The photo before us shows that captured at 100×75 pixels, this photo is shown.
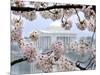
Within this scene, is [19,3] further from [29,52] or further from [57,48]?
[57,48]

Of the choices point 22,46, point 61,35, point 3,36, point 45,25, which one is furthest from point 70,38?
point 3,36

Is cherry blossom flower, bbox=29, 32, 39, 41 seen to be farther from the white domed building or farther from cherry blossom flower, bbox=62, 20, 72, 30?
cherry blossom flower, bbox=62, 20, 72, 30

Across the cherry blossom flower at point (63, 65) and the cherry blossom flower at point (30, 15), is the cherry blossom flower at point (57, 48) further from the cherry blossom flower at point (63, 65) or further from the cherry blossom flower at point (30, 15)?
the cherry blossom flower at point (30, 15)

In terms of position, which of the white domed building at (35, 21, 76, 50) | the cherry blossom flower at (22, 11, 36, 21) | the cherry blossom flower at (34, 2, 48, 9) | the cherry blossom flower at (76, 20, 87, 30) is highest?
the cherry blossom flower at (34, 2, 48, 9)

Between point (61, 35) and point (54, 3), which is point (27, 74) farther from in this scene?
point (54, 3)

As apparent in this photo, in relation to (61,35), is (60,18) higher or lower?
higher

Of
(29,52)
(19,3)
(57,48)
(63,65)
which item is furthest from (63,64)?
(19,3)

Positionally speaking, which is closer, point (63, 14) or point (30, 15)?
point (30, 15)

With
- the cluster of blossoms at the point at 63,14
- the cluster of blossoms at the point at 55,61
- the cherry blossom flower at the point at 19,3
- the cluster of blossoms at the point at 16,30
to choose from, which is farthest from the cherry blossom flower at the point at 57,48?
the cherry blossom flower at the point at 19,3

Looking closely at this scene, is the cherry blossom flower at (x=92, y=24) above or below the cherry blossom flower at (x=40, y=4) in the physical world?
below

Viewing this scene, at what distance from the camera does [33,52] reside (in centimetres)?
230

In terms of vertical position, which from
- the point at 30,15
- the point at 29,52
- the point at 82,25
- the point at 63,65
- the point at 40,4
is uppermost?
the point at 40,4

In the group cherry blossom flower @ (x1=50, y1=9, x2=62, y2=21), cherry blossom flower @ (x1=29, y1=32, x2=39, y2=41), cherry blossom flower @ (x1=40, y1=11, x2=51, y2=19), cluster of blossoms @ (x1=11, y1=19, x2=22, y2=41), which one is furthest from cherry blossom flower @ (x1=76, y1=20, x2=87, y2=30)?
cluster of blossoms @ (x1=11, y1=19, x2=22, y2=41)

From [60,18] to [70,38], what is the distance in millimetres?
265
